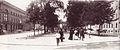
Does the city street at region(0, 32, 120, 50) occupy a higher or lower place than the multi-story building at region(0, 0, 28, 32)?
lower

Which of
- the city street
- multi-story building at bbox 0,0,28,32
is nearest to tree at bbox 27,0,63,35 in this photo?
multi-story building at bbox 0,0,28,32

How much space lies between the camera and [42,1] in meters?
19.9

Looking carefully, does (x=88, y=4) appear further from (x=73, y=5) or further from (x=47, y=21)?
(x=47, y=21)

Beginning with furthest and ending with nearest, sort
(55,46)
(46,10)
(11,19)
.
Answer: (11,19), (46,10), (55,46)

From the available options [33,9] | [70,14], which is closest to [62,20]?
[70,14]

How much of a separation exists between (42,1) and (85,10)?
19.1 ft

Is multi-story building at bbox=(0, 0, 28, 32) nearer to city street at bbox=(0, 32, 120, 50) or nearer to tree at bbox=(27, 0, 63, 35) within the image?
tree at bbox=(27, 0, 63, 35)

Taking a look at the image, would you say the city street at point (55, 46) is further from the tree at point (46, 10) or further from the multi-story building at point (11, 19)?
the multi-story building at point (11, 19)

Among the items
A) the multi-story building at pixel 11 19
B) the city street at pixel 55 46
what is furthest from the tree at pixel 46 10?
the city street at pixel 55 46

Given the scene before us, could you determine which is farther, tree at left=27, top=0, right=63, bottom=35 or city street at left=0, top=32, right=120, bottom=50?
tree at left=27, top=0, right=63, bottom=35

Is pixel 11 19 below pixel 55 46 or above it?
above

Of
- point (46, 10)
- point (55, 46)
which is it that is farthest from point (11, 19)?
point (55, 46)

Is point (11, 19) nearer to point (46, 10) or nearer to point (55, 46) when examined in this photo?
point (46, 10)

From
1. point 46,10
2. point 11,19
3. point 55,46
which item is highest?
point 46,10
